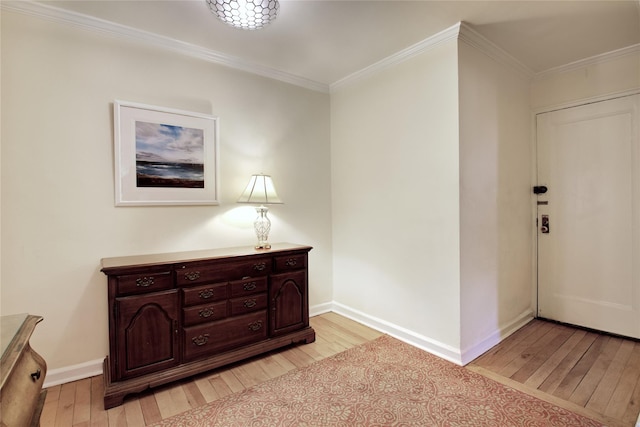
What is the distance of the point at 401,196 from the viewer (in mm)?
2707

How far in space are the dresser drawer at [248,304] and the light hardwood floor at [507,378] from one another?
1.31 ft

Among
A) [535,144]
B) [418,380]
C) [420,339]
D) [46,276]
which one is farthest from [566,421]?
[46,276]

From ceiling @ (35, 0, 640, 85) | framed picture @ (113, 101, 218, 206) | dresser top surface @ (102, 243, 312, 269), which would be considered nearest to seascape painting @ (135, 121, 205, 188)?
framed picture @ (113, 101, 218, 206)

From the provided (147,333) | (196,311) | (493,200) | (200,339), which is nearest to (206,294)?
(196,311)

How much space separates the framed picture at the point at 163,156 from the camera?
2.26 metres

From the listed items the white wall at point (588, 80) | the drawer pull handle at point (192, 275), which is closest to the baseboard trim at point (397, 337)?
the drawer pull handle at point (192, 275)

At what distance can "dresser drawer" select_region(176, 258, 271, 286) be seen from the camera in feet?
6.86

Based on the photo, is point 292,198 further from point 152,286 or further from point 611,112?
point 611,112

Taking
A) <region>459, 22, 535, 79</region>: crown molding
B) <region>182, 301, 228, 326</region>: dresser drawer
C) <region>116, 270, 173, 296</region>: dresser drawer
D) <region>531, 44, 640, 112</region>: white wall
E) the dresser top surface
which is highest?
<region>459, 22, 535, 79</region>: crown molding

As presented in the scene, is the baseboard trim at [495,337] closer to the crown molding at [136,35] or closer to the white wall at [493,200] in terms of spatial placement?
the white wall at [493,200]

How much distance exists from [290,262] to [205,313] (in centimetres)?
77

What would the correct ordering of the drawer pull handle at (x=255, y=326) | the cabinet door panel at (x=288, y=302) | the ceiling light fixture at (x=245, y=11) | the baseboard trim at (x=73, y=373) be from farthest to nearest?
1. the cabinet door panel at (x=288, y=302)
2. the drawer pull handle at (x=255, y=326)
3. the baseboard trim at (x=73, y=373)
4. the ceiling light fixture at (x=245, y=11)

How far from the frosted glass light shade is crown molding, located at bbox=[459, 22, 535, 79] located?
1895 mm

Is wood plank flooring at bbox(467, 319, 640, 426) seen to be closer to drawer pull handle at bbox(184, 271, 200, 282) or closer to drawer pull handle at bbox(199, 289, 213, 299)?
Result: drawer pull handle at bbox(199, 289, 213, 299)
